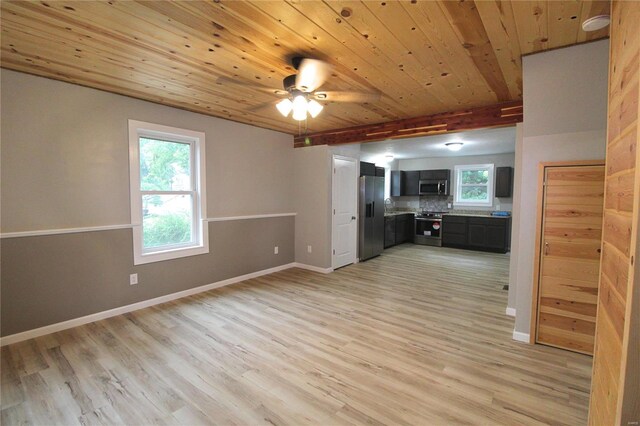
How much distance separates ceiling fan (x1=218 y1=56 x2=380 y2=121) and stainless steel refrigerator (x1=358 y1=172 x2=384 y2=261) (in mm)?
3363

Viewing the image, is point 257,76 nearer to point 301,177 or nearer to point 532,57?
point 532,57

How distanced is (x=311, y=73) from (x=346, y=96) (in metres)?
0.40

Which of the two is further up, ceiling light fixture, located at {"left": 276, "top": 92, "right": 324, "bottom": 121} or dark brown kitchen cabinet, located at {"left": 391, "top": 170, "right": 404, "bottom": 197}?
ceiling light fixture, located at {"left": 276, "top": 92, "right": 324, "bottom": 121}

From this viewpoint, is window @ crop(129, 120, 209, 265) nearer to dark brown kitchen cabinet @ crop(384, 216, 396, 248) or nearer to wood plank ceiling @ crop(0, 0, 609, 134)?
wood plank ceiling @ crop(0, 0, 609, 134)

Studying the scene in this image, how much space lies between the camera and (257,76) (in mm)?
2641

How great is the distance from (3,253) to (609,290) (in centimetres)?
426

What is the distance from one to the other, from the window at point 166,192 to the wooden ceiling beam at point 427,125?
204 centimetres

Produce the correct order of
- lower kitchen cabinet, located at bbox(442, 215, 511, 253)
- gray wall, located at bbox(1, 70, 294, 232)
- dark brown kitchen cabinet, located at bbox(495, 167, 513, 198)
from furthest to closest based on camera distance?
1. dark brown kitchen cabinet, located at bbox(495, 167, 513, 198)
2. lower kitchen cabinet, located at bbox(442, 215, 511, 253)
3. gray wall, located at bbox(1, 70, 294, 232)

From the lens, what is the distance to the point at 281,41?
2.02 m

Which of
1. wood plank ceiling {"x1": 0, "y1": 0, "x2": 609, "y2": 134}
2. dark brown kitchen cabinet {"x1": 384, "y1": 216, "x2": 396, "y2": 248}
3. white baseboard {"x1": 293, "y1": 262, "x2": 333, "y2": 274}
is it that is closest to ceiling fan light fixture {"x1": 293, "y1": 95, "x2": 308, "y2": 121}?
wood plank ceiling {"x1": 0, "y1": 0, "x2": 609, "y2": 134}

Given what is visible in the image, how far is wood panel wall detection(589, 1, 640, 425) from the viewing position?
829 millimetres

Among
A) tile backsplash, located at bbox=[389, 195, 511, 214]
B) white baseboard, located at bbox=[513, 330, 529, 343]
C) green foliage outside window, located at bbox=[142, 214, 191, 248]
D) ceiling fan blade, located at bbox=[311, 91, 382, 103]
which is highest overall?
ceiling fan blade, located at bbox=[311, 91, 382, 103]

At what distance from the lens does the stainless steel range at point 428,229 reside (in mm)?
7438

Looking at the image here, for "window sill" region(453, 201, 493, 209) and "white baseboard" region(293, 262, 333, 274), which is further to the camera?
"window sill" region(453, 201, 493, 209)
